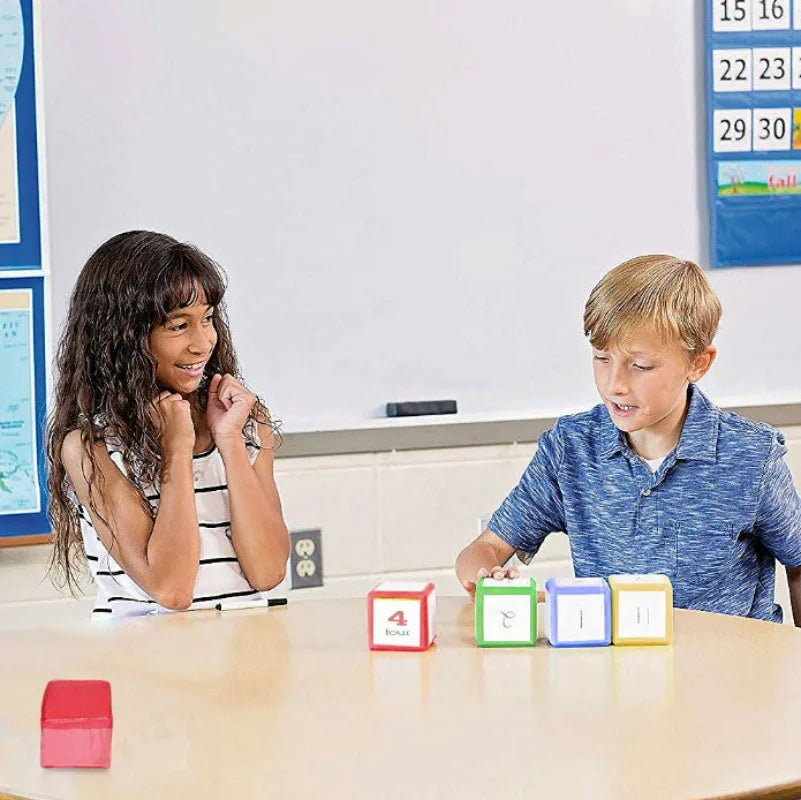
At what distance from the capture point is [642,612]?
165 centimetres

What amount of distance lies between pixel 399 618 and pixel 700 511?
50 cm

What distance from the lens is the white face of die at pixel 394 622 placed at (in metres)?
1.65

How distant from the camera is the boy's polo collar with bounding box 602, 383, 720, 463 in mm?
1936

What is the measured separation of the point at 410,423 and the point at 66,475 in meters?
0.86

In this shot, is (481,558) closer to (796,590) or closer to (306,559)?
(796,590)

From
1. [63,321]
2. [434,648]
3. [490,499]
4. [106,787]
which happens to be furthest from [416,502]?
[106,787]

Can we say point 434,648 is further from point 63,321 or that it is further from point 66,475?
point 63,321

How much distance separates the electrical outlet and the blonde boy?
0.81 meters

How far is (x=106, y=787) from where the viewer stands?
123cm

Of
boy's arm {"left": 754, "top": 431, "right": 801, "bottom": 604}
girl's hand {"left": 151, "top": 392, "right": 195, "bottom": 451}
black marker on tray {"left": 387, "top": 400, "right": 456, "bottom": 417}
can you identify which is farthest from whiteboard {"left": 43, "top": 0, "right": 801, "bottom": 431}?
boy's arm {"left": 754, "top": 431, "right": 801, "bottom": 604}

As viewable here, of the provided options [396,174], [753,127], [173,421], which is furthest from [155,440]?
[753,127]

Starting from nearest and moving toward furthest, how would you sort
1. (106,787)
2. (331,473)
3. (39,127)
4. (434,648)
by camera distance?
(106,787) → (434,648) → (39,127) → (331,473)

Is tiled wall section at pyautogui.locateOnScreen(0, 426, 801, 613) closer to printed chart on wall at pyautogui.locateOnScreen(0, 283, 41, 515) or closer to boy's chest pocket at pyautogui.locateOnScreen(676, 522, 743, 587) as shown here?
printed chart on wall at pyautogui.locateOnScreen(0, 283, 41, 515)

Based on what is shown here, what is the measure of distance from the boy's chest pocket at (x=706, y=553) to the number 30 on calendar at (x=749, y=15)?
4.48 ft
